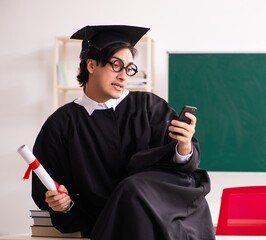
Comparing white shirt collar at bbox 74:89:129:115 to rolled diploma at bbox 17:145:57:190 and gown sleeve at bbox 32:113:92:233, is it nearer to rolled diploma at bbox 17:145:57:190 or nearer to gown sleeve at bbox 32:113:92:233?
gown sleeve at bbox 32:113:92:233

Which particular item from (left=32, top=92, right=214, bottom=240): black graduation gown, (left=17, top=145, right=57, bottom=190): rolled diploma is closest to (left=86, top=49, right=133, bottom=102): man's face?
(left=32, top=92, right=214, bottom=240): black graduation gown

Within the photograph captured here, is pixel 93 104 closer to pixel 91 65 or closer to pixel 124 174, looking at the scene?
pixel 91 65

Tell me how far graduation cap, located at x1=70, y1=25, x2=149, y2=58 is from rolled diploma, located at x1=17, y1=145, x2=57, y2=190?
0.66 meters

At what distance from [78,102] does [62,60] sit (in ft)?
9.75

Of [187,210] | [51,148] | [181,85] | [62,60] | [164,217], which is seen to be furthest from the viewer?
[62,60]

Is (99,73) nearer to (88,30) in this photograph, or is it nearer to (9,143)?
(88,30)

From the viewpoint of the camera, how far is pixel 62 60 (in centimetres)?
543

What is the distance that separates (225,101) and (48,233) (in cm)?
307

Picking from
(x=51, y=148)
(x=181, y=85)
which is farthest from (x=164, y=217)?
(x=181, y=85)

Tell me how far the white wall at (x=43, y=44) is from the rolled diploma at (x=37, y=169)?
3308mm

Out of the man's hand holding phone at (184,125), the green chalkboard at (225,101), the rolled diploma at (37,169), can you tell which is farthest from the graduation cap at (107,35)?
the green chalkboard at (225,101)

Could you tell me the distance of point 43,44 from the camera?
5496mm

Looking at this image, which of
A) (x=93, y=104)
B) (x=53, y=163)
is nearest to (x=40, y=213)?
(x=53, y=163)

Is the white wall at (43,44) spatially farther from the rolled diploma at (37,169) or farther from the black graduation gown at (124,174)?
the rolled diploma at (37,169)
